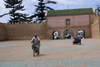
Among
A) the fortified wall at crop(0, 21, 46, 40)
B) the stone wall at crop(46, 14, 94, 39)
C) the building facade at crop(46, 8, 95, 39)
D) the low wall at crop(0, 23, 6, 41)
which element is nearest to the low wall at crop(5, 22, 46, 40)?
the fortified wall at crop(0, 21, 46, 40)

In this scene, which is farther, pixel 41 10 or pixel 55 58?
pixel 41 10

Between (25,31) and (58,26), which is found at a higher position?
(58,26)

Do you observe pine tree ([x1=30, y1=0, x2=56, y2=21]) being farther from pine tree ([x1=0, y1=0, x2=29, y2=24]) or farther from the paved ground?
the paved ground

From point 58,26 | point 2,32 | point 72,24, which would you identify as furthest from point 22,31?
point 72,24

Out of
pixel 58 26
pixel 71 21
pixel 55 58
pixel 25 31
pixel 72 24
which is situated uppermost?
pixel 71 21

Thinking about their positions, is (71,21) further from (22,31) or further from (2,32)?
(2,32)

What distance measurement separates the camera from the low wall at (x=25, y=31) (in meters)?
35.6

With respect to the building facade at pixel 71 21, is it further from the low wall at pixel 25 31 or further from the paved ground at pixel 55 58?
the paved ground at pixel 55 58

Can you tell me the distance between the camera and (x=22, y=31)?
36.4 meters

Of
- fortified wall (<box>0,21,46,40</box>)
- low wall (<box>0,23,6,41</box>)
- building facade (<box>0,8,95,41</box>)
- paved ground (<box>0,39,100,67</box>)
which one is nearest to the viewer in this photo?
paved ground (<box>0,39,100,67</box>)

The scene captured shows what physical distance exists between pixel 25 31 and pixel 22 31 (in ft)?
2.61

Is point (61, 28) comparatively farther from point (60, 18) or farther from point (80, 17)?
point (80, 17)

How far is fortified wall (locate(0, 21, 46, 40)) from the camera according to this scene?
35562 millimetres

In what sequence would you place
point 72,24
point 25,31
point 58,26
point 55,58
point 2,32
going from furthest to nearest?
point 25,31 → point 2,32 → point 58,26 → point 72,24 → point 55,58
